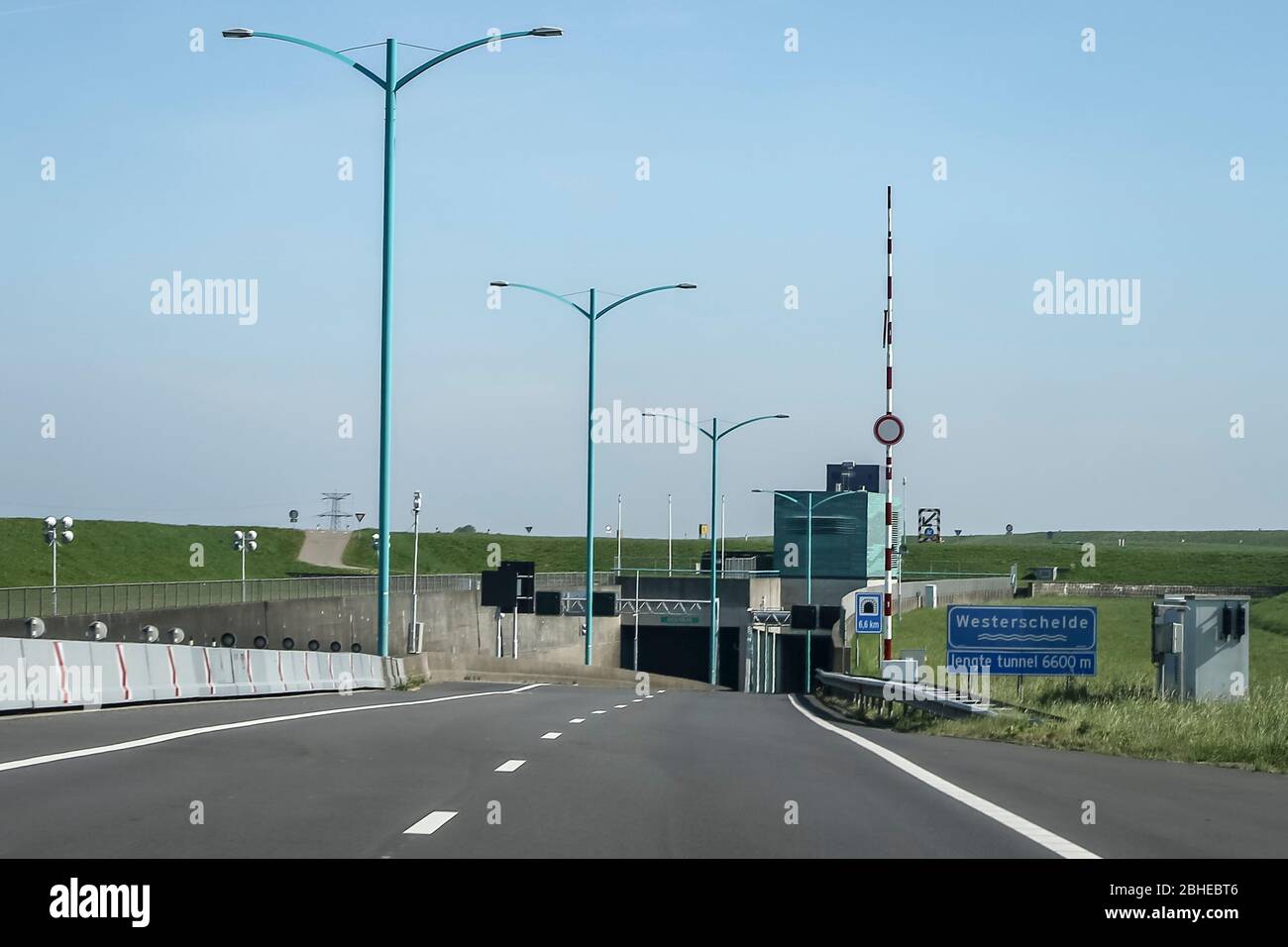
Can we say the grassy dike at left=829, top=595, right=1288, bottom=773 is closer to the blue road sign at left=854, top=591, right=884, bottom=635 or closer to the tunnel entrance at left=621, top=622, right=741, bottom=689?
the blue road sign at left=854, top=591, right=884, bottom=635

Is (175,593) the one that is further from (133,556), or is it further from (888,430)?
(133,556)

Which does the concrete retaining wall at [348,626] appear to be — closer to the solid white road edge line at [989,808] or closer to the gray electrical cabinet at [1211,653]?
the gray electrical cabinet at [1211,653]

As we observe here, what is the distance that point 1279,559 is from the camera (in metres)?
195

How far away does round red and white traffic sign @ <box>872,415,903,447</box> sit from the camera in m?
28.8

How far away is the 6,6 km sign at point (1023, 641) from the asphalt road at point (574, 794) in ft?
11.5

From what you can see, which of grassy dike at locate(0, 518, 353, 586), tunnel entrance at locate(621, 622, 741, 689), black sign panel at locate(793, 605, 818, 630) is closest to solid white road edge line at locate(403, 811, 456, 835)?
black sign panel at locate(793, 605, 818, 630)

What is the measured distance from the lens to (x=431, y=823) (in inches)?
411

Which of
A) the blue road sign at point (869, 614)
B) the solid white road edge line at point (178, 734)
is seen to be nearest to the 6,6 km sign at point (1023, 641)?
the solid white road edge line at point (178, 734)

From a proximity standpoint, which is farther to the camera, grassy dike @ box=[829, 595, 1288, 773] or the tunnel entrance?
the tunnel entrance

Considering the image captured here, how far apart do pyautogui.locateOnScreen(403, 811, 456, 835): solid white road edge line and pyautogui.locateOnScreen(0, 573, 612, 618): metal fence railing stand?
58485 mm

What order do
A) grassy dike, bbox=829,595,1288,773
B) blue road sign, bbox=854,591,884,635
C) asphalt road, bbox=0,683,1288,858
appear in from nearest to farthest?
asphalt road, bbox=0,683,1288,858 < grassy dike, bbox=829,595,1288,773 < blue road sign, bbox=854,591,884,635

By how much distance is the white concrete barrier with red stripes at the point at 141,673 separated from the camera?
20.5 metres

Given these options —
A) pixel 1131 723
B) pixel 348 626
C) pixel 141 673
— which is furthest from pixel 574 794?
pixel 348 626
